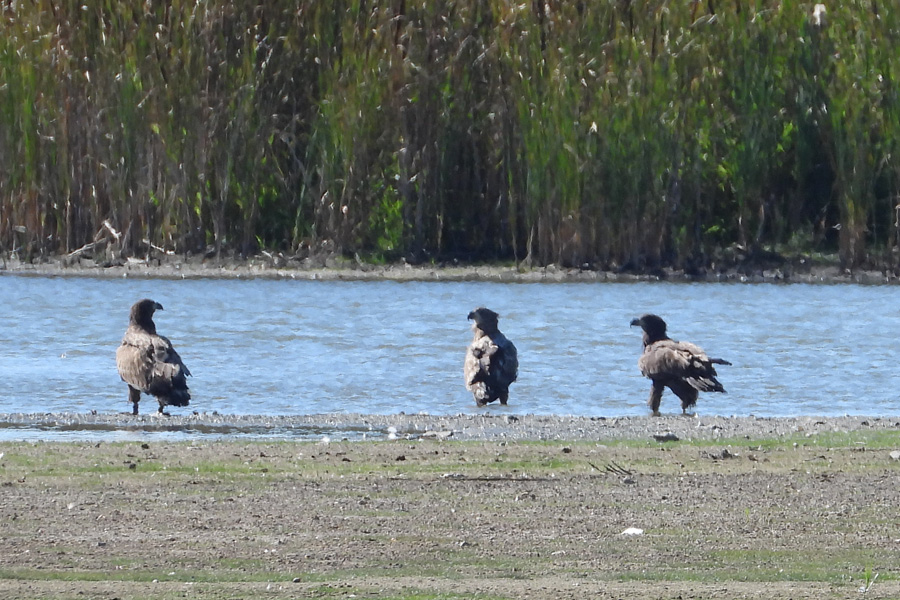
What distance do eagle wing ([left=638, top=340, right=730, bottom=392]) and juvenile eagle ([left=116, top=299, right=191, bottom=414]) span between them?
4.07m

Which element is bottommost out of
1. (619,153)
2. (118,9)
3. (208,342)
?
(208,342)

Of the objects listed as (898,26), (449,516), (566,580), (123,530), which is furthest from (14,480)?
(898,26)

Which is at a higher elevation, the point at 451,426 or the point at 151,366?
the point at 151,366

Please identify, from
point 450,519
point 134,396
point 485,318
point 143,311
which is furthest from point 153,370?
point 450,519

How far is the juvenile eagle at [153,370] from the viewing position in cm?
1503

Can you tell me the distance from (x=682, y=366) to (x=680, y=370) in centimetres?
4

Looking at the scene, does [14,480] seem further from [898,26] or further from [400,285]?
[898,26]

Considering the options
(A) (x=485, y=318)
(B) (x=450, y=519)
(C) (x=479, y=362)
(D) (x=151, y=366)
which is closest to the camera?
(B) (x=450, y=519)

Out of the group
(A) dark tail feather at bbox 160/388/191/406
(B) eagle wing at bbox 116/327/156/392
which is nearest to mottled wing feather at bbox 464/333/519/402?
(A) dark tail feather at bbox 160/388/191/406

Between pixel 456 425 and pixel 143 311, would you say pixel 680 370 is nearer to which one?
pixel 456 425

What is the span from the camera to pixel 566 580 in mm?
7512

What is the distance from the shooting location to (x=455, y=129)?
114 ft

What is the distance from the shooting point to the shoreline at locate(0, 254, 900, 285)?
34188 millimetres

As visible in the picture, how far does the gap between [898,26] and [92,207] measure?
1556 centimetres
